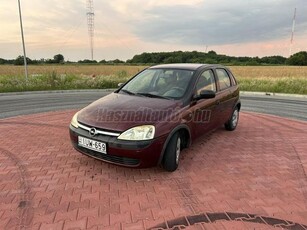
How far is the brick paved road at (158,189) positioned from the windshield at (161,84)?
3.86 feet

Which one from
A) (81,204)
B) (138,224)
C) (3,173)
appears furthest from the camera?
(3,173)

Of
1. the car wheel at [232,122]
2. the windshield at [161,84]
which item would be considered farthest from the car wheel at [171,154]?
the car wheel at [232,122]

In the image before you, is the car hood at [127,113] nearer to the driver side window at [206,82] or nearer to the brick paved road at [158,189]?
the driver side window at [206,82]

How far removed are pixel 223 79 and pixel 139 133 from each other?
115 inches

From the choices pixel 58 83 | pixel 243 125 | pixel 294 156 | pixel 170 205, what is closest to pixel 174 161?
pixel 170 205

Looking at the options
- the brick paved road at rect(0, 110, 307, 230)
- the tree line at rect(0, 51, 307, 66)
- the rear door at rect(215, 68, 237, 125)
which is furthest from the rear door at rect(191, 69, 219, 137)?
the tree line at rect(0, 51, 307, 66)

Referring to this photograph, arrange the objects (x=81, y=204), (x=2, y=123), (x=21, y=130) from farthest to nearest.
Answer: (x=2, y=123)
(x=21, y=130)
(x=81, y=204)

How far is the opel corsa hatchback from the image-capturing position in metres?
3.35

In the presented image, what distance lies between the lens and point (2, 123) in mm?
6660

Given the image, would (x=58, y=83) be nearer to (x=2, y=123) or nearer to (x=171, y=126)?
(x=2, y=123)

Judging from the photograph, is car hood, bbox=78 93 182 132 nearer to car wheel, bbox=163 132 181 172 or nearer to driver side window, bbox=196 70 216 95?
car wheel, bbox=163 132 181 172

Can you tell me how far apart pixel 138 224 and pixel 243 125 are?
4.97 m

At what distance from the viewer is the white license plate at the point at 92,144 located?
340 cm

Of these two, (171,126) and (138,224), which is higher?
(171,126)
